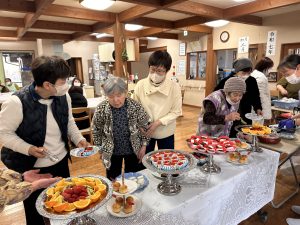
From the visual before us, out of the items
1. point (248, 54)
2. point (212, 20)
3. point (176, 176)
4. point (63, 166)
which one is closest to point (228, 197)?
point (176, 176)

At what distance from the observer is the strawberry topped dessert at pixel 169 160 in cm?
109

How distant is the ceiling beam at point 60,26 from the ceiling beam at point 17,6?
1438mm

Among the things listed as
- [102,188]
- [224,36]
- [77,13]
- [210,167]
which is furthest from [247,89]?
[224,36]

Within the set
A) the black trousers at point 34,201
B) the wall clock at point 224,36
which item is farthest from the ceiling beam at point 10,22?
the wall clock at point 224,36

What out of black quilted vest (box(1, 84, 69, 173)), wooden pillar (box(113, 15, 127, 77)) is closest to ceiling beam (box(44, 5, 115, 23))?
wooden pillar (box(113, 15, 127, 77))

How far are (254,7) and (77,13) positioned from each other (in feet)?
10.1

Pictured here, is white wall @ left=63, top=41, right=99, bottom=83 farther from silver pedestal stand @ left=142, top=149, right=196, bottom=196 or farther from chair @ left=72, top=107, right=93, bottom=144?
silver pedestal stand @ left=142, top=149, right=196, bottom=196

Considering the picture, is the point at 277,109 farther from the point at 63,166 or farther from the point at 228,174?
the point at 63,166

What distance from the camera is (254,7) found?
146 inches

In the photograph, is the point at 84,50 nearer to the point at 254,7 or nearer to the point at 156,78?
the point at 254,7

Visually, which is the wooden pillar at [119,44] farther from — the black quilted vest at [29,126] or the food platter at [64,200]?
the food platter at [64,200]

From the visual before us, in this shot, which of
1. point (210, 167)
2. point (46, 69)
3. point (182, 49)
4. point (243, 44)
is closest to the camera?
point (46, 69)

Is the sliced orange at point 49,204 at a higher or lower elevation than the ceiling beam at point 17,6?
lower

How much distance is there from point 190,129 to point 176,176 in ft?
11.2
